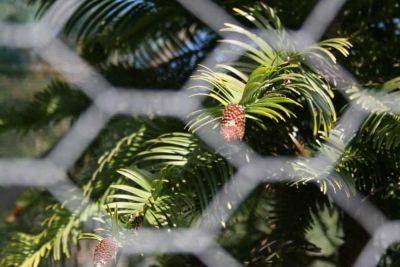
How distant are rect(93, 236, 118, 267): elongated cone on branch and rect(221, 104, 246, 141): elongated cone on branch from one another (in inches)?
5.4

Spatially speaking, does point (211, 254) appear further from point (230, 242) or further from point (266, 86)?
point (266, 86)

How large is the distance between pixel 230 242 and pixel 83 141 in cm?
24

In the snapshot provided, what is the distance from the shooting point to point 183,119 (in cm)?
77

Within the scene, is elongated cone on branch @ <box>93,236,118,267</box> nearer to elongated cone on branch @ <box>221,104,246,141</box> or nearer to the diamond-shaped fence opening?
Answer: the diamond-shaped fence opening

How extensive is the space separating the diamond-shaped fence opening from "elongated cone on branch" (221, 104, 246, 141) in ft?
0.36

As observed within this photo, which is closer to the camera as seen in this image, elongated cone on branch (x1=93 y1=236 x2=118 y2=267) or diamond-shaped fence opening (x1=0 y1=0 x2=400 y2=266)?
elongated cone on branch (x1=93 y1=236 x2=118 y2=267)

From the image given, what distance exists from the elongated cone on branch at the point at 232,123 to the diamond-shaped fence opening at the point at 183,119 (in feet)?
0.36

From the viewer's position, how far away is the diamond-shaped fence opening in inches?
27.5

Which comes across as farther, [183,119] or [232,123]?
[183,119]

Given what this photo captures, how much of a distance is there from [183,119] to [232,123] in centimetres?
22

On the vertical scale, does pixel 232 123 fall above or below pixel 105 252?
above

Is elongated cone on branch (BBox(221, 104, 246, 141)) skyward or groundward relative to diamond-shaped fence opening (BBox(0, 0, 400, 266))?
skyward

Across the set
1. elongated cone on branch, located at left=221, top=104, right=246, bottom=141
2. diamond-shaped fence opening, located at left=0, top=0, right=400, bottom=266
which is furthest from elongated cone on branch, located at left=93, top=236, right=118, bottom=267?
elongated cone on branch, located at left=221, top=104, right=246, bottom=141

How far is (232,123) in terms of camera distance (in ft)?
1.83
